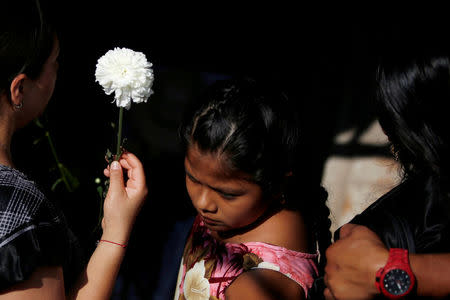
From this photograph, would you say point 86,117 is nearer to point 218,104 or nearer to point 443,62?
point 218,104

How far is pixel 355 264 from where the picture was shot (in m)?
1.21

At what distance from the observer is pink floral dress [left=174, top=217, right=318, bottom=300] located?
153cm

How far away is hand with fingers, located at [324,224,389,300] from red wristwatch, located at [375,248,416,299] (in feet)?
0.07

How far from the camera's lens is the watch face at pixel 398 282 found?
114 cm

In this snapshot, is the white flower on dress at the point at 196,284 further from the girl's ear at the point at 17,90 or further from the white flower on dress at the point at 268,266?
the girl's ear at the point at 17,90

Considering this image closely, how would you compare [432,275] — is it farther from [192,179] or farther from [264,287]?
[192,179]

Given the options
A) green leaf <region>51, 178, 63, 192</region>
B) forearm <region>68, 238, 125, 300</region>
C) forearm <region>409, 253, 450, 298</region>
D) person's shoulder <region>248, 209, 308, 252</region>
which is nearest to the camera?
forearm <region>409, 253, 450, 298</region>

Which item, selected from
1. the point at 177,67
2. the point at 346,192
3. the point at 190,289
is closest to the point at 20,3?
the point at 190,289

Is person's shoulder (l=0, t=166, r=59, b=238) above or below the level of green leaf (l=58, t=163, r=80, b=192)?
below

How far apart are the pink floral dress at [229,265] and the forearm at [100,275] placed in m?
0.32

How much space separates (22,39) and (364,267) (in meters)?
1.17

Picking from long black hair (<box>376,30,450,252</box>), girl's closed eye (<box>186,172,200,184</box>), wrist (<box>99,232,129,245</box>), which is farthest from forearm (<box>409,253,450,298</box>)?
wrist (<box>99,232,129,245</box>)

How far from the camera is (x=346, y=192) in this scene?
3.31 metres

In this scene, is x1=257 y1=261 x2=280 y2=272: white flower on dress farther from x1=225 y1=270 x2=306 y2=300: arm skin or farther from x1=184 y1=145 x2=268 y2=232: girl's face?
x1=184 y1=145 x2=268 y2=232: girl's face
